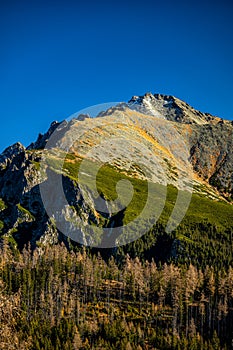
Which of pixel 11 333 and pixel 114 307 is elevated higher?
pixel 11 333

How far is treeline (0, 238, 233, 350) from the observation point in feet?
337

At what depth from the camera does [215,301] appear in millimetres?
124562

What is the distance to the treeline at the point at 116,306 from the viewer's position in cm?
10275

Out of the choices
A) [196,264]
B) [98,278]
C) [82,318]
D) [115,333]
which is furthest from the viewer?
[196,264]

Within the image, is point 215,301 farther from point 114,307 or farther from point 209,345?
point 114,307

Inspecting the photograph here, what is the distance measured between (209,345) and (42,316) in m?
53.3

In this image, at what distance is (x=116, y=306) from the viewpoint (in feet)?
426

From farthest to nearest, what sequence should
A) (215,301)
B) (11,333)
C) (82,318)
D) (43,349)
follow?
1. (215,301)
2. (82,318)
3. (43,349)
4. (11,333)

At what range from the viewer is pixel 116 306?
12975 cm

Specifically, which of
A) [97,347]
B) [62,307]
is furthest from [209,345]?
[62,307]

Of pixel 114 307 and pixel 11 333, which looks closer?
pixel 11 333

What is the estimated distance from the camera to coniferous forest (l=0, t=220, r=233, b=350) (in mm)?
102812

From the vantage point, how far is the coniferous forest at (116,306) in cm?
10281

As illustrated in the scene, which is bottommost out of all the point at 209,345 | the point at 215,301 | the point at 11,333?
the point at 209,345
